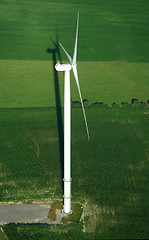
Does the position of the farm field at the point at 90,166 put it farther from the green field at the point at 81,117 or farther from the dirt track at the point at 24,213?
the dirt track at the point at 24,213

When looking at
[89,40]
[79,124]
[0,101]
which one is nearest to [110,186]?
[79,124]

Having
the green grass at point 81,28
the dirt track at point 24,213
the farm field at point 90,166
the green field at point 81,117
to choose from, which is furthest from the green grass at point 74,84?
the dirt track at point 24,213

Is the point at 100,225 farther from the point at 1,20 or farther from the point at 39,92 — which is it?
the point at 1,20

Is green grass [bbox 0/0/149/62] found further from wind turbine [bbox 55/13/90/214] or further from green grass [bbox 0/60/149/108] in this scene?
wind turbine [bbox 55/13/90/214]

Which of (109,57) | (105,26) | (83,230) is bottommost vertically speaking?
A: (83,230)

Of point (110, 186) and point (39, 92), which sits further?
point (39, 92)

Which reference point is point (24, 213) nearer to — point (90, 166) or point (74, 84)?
point (90, 166)

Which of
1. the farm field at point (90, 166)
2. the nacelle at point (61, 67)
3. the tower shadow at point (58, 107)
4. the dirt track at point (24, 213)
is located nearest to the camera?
the nacelle at point (61, 67)
